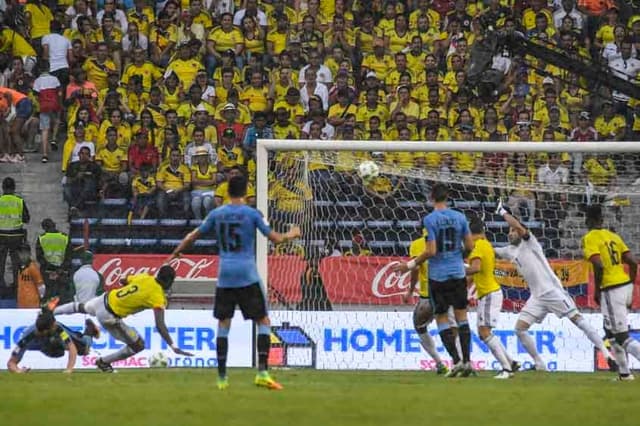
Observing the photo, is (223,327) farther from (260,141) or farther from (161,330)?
(260,141)

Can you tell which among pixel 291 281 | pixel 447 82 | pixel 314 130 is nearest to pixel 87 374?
pixel 291 281

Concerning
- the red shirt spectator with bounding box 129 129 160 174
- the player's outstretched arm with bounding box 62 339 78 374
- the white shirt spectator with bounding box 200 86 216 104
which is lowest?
the player's outstretched arm with bounding box 62 339 78 374

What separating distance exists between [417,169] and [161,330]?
6027 mm

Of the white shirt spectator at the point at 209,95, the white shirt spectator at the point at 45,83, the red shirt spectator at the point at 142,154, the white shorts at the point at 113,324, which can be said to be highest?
the white shirt spectator at the point at 45,83

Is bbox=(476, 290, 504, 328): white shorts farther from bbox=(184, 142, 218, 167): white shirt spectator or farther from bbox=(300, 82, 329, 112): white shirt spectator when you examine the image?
bbox=(300, 82, 329, 112): white shirt spectator

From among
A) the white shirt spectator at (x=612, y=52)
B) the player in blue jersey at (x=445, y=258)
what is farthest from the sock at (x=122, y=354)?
the white shirt spectator at (x=612, y=52)

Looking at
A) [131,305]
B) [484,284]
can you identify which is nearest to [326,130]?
[484,284]

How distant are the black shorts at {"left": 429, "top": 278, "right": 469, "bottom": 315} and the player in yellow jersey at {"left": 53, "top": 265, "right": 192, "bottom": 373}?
3.39 m

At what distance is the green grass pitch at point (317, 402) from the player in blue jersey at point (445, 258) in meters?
0.87

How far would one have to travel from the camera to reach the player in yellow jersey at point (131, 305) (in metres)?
17.9

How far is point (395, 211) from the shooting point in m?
22.6

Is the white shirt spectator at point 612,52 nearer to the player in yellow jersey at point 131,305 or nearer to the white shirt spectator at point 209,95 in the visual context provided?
the white shirt spectator at point 209,95

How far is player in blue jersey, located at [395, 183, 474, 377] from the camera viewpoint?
54.8 feet

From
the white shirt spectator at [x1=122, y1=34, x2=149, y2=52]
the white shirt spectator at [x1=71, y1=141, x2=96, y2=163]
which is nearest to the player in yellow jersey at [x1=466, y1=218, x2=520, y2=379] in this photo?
the white shirt spectator at [x1=71, y1=141, x2=96, y2=163]
